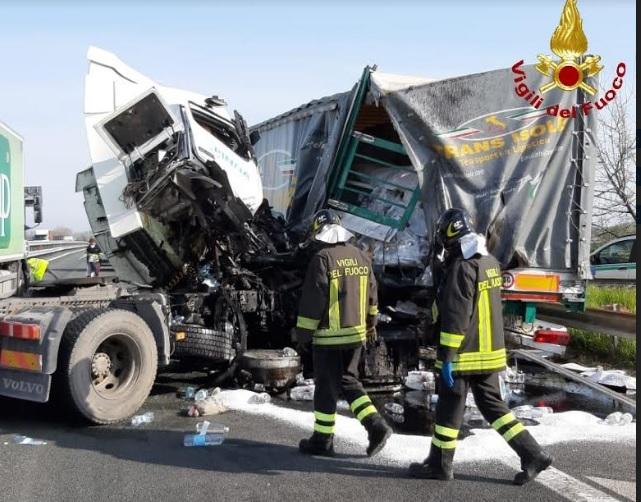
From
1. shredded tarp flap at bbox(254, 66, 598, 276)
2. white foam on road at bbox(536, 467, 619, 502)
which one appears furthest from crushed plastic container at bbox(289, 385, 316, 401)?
white foam on road at bbox(536, 467, 619, 502)

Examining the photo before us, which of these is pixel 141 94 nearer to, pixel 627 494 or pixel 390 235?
pixel 390 235

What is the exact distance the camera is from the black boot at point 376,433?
4.43 meters

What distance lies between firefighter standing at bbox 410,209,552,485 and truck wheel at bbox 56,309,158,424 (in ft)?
8.09

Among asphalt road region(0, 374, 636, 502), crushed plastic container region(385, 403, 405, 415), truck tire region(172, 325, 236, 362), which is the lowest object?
asphalt road region(0, 374, 636, 502)

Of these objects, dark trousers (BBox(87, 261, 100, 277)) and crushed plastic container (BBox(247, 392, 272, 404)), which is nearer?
crushed plastic container (BBox(247, 392, 272, 404))

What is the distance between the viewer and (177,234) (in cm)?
691

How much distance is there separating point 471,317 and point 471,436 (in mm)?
1315

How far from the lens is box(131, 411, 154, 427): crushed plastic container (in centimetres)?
531

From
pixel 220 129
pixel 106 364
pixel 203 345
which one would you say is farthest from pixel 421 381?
pixel 220 129

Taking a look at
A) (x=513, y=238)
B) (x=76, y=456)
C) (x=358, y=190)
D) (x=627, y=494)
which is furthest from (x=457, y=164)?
(x=76, y=456)

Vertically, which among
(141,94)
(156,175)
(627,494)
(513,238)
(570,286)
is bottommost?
(627,494)

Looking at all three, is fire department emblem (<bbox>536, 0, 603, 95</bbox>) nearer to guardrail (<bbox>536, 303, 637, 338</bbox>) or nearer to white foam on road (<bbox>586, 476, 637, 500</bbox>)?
guardrail (<bbox>536, 303, 637, 338</bbox>)

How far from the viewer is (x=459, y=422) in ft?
13.4

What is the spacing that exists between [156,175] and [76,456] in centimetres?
260
